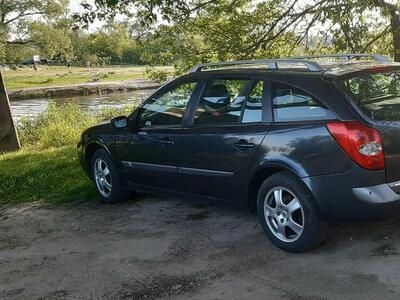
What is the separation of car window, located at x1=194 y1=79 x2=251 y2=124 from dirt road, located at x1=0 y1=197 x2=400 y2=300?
1074mm

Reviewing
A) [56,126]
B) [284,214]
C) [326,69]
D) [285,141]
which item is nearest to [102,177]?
[284,214]

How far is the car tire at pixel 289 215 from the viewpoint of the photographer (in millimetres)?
4207

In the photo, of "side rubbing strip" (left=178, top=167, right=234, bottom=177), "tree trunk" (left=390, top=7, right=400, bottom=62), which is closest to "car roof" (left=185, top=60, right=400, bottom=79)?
"side rubbing strip" (left=178, top=167, right=234, bottom=177)

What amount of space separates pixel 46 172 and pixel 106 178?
270cm

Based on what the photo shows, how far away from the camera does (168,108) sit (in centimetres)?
568

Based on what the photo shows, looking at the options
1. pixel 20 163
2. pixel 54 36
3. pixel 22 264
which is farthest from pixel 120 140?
pixel 54 36

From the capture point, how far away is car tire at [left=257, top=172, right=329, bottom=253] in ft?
13.8

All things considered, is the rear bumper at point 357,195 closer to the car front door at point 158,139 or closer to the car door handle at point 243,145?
the car door handle at point 243,145

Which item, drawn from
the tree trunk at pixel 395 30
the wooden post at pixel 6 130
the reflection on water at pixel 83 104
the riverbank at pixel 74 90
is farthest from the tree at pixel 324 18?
the riverbank at pixel 74 90

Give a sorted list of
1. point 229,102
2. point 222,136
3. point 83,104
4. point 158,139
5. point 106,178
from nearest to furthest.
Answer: point 222,136 → point 229,102 → point 158,139 → point 106,178 → point 83,104

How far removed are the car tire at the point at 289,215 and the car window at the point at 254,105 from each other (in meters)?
0.55

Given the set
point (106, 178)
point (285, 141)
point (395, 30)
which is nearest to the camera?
point (285, 141)

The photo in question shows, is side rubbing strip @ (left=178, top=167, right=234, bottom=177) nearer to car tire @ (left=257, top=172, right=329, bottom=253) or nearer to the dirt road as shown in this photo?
car tire @ (left=257, top=172, right=329, bottom=253)

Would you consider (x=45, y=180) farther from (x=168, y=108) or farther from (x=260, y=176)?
(x=260, y=176)
